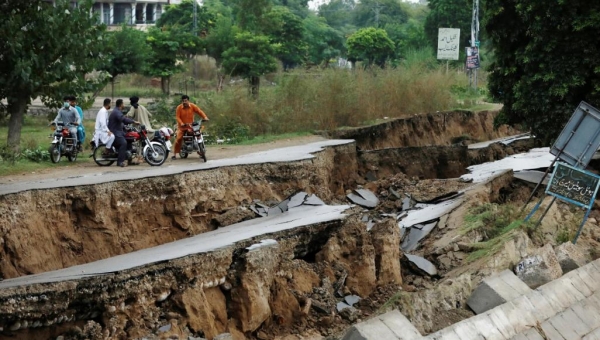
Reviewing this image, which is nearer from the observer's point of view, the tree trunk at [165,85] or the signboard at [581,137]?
the signboard at [581,137]

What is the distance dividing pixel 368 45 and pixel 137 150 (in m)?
43.5

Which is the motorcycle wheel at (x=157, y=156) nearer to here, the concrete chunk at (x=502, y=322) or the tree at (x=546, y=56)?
the tree at (x=546, y=56)

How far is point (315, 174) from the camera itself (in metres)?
19.0

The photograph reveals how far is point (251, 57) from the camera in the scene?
41.0 m

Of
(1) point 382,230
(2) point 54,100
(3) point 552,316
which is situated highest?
(2) point 54,100

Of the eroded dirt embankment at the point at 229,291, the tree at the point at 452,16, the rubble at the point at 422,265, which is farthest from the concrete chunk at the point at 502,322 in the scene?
the tree at the point at 452,16

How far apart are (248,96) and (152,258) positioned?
17.9 meters

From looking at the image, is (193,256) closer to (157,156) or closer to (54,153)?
(157,156)

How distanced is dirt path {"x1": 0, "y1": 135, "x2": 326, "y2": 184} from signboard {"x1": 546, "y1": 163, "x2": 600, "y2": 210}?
25.3 feet

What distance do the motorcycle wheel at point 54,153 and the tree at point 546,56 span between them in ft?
32.1

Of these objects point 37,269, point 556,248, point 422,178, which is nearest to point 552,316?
point 556,248

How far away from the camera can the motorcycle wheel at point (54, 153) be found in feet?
61.0

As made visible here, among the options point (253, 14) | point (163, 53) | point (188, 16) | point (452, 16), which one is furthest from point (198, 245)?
point (452, 16)

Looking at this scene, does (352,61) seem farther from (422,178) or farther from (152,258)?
(152,258)
